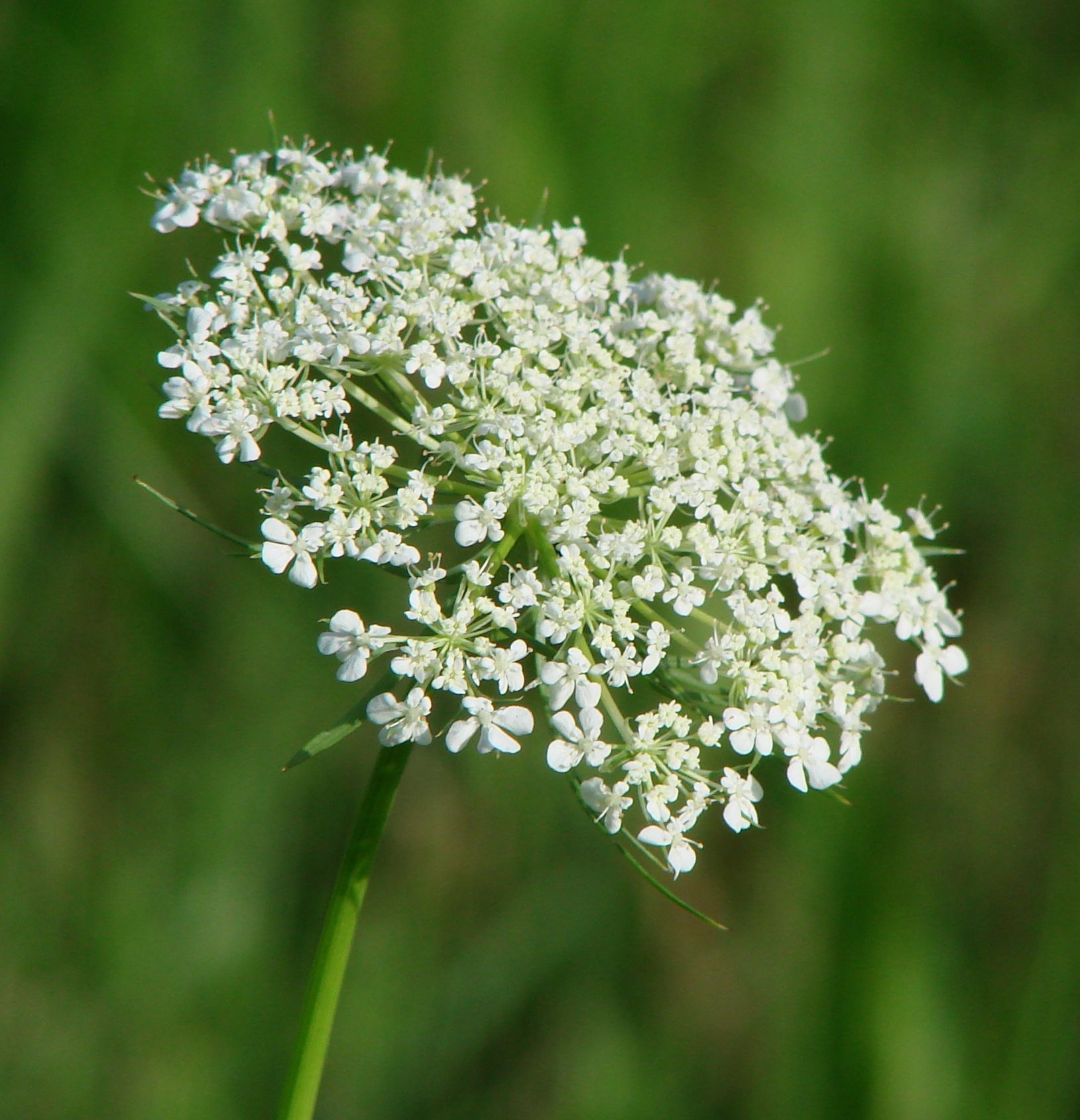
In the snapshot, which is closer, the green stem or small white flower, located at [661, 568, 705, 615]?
the green stem

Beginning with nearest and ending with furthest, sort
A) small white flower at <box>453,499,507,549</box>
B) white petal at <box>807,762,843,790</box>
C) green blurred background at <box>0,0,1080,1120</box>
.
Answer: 1. small white flower at <box>453,499,507,549</box>
2. white petal at <box>807,762,843,790</box>
3. green blurred background at <box>0,0,1080,1120</box>

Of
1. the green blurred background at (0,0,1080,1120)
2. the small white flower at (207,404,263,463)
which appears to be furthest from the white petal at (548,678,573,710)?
the green blurred background at (0,0,1080,1120)

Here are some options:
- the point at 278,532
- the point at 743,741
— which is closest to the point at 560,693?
the point at 743,741

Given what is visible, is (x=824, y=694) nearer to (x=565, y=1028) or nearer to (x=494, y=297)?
(x=494, y=297)

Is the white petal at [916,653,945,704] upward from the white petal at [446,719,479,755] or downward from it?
upward

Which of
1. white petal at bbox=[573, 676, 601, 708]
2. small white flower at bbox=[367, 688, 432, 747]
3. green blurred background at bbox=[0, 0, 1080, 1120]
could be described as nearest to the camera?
small white flower at bbox=[367, 688, 432, 747]

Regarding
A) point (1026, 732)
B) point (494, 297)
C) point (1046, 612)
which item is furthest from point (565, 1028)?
point (494, 297)

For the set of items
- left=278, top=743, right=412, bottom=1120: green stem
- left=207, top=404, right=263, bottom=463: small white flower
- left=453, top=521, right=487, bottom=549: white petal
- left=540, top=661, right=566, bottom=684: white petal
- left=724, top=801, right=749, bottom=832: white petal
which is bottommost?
left=278, top=743, right=412, bottom=1120: green stem

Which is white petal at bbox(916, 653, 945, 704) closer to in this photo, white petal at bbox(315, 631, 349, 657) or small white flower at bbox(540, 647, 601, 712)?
small white flower at bbox(540, 647, 601, 712)
